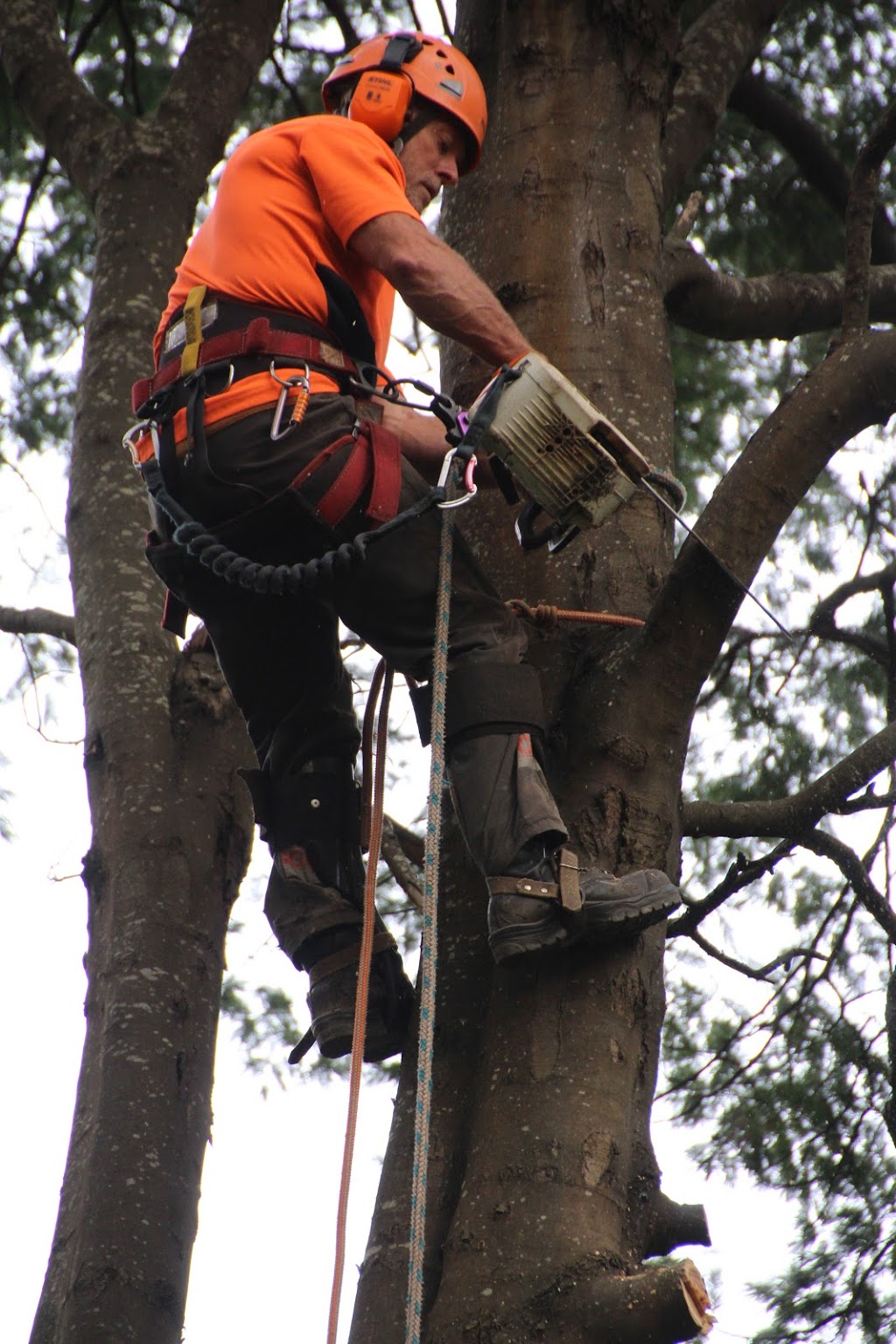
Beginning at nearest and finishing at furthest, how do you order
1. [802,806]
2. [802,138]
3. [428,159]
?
[428,159] < [802,806] < [802,138]

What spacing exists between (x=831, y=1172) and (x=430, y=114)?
3364mm

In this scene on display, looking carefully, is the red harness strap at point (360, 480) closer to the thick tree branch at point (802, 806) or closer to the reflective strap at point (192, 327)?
the reflective strap at point (192, 327)

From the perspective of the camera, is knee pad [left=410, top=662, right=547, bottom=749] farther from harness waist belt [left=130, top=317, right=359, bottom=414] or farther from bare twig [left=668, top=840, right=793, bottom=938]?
bare twig [left=668, top=840, right=793, bottom=938]

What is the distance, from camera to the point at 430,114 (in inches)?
113

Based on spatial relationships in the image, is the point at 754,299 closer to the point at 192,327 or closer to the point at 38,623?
the point at 192,327

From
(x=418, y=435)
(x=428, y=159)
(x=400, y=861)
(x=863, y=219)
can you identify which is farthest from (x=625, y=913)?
(x=400, y=861)

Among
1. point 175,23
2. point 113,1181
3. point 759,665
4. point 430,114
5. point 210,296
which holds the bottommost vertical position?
point 113,1181

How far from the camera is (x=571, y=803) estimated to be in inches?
98.3

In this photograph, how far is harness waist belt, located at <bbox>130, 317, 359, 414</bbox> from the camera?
8.21ft

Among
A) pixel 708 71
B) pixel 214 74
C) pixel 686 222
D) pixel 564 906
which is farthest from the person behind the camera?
pixel 214 74

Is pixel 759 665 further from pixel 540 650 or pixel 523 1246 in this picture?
pixel 523 1246

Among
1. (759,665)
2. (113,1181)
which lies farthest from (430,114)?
(759,665)

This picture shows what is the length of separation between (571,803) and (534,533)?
465 millimetres

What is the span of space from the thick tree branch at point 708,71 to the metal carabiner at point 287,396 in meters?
1.76
